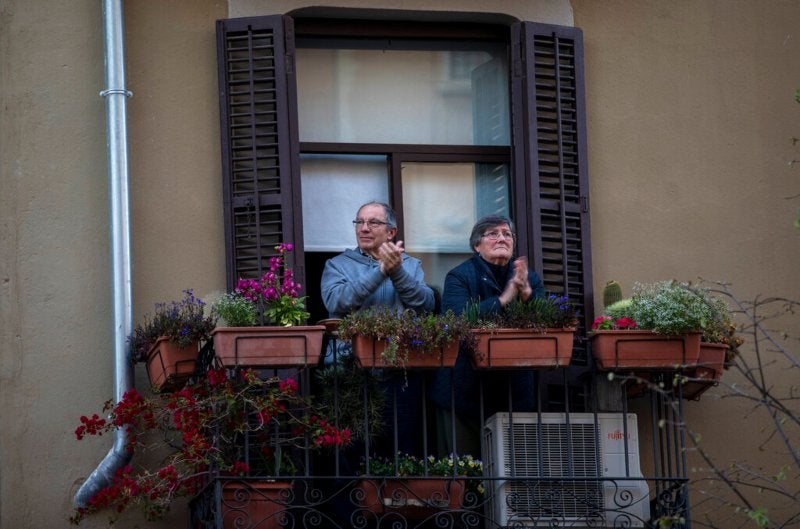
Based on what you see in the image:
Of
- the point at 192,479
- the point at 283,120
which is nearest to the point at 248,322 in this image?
the point at 192,479

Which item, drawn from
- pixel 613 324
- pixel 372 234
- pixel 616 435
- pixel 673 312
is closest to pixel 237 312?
pixel 372 234

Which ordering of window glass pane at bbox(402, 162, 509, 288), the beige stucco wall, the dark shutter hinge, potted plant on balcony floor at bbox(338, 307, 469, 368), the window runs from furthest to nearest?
window glass pane at bbox(402, 162, 509, 288)
the dark shutter hinge
the window
the beige stucco wall
potted plant on balcony floor at bbox(338, 307, 469, 368)

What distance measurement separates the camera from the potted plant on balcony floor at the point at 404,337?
25.2ft

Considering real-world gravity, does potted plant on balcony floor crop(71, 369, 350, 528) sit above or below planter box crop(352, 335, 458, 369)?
below

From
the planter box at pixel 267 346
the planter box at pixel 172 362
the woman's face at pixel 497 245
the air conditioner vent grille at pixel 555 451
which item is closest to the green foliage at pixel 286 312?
the planter box at pixel 267 346

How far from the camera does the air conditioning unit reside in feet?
26.0

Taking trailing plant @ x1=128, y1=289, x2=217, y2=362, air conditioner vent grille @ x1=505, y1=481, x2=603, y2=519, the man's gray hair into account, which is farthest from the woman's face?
trailing plant @ x1=128, y1=289, x2=217, y2=362

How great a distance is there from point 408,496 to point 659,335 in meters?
1.38

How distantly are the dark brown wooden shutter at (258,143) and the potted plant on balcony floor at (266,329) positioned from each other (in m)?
0.58

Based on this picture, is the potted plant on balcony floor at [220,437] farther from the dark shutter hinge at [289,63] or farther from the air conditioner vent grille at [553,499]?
the dark shutter hinge at [289,63]

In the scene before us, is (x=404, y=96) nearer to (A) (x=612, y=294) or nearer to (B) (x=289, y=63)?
(B) (x=289, y=63)

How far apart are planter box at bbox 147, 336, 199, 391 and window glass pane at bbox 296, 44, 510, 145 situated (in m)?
1.72

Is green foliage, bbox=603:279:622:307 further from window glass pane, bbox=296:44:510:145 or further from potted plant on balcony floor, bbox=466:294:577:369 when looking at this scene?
window glass pane, bbox=296:44:510:145

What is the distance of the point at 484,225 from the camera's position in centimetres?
844
